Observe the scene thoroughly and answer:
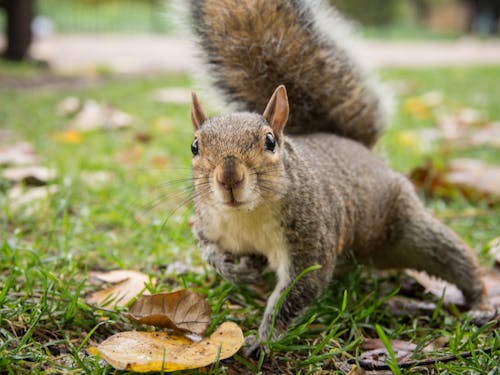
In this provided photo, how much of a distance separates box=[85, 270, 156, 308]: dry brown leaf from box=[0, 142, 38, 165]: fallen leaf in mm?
1164

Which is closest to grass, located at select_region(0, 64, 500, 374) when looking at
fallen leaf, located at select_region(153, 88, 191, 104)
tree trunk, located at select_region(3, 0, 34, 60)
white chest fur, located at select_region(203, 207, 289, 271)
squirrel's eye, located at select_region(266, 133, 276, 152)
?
white chest fur, located at select_region(203, 207, 289, 271)

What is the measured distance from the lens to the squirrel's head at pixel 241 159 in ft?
4.30

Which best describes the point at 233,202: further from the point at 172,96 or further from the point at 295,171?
the point at 172,96

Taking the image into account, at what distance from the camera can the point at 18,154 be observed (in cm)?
276

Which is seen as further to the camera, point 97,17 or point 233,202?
point 97,17

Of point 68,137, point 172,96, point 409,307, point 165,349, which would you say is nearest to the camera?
point 165,349

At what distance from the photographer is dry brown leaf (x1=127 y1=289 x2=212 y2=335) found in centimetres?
137

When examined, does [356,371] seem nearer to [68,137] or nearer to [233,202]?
[233,202]

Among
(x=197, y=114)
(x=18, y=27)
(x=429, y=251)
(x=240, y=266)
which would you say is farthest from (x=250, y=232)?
(x=18, y=27)

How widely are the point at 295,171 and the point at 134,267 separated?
0.57 m

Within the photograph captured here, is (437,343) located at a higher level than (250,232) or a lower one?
lower

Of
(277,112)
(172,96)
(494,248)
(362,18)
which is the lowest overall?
(362,18)

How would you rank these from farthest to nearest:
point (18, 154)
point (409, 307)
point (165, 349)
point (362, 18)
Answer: point (362, 18), point (18, 154), point (409, 307), point (165, 349)

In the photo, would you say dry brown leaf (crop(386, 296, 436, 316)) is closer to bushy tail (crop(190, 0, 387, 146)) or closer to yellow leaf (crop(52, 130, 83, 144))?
bushy tail (crop(190, 0, 387, 146))
